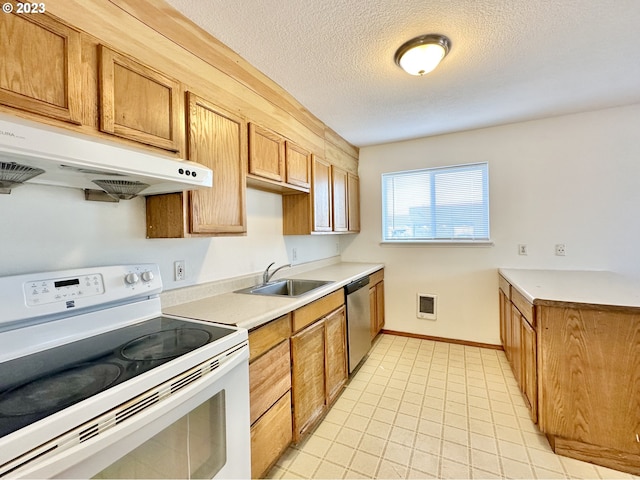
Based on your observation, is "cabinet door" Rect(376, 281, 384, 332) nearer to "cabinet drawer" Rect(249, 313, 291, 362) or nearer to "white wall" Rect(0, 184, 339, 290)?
"white wall" Rect(0, 184, 339, 290)

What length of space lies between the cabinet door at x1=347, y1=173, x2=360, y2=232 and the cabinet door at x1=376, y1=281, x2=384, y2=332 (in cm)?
75

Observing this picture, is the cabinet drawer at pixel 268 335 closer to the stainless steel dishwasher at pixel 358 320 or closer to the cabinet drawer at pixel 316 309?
the cabinet drawer at pixel 316 309

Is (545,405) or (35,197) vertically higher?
(35,197)

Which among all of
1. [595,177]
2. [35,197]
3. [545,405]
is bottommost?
[545,405]

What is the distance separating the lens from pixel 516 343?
2250 millimetres

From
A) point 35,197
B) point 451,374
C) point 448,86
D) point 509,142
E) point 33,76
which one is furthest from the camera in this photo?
point 509,142

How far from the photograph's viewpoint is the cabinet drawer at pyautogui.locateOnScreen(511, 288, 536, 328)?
179 centimetres

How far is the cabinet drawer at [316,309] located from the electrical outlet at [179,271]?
70cm

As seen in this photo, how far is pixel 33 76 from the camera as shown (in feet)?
2.99

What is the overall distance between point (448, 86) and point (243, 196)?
1.76m

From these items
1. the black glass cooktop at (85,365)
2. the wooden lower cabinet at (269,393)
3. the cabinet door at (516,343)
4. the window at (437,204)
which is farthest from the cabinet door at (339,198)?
the black glass cooktop at (85,365)

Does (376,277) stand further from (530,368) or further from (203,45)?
(203,45)

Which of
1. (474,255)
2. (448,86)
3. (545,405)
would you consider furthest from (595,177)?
(545,405)

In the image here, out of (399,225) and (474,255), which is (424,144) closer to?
(399,225)
